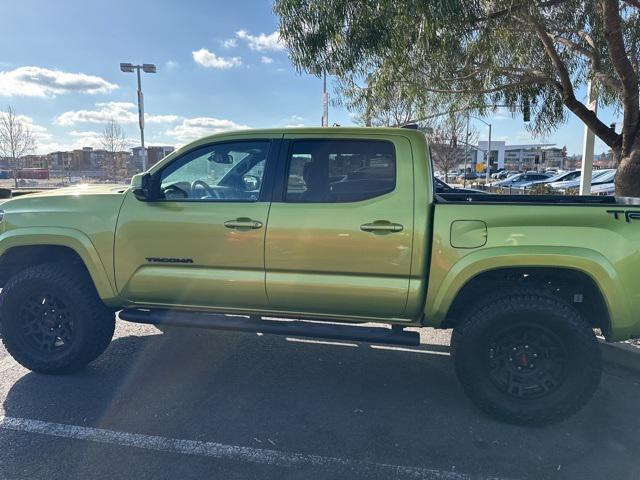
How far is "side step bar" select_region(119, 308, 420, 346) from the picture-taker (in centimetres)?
348

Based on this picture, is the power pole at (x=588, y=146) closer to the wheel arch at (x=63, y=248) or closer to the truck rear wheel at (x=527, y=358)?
the truck rear wheel at (x=527, y=358)

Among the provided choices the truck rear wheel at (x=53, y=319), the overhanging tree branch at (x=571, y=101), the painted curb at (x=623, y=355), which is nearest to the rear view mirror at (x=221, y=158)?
the truck rear wheel at (x=53, y=319)

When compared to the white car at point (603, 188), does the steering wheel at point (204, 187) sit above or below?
above

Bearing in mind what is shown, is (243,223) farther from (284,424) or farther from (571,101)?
(571,101)

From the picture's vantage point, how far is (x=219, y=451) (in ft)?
9.76

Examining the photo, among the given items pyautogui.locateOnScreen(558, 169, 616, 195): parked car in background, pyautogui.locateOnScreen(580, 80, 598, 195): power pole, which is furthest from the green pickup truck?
pyautogui.locateOnScreen(558, 169, 616, 195): parked car in background

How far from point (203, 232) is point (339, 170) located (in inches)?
44.5

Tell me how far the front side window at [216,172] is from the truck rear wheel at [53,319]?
1.11 m

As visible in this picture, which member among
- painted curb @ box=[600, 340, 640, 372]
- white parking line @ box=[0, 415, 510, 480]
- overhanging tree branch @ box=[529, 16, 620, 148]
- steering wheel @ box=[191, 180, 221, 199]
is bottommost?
white parking line @ box=[0, 415, 510, 480]

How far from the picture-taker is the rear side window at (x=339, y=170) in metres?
3.50

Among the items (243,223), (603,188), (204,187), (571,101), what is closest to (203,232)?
(243,223)

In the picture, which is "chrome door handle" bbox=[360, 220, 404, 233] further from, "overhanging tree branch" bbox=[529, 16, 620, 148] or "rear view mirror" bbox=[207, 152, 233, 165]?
"overhanging tree branch" bbox=[529, 16, 620, 148]

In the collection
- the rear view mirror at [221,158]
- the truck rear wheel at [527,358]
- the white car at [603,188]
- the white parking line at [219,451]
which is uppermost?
the rear view mirror at [221,158]

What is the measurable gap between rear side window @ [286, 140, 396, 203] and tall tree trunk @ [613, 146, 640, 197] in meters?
3.77
